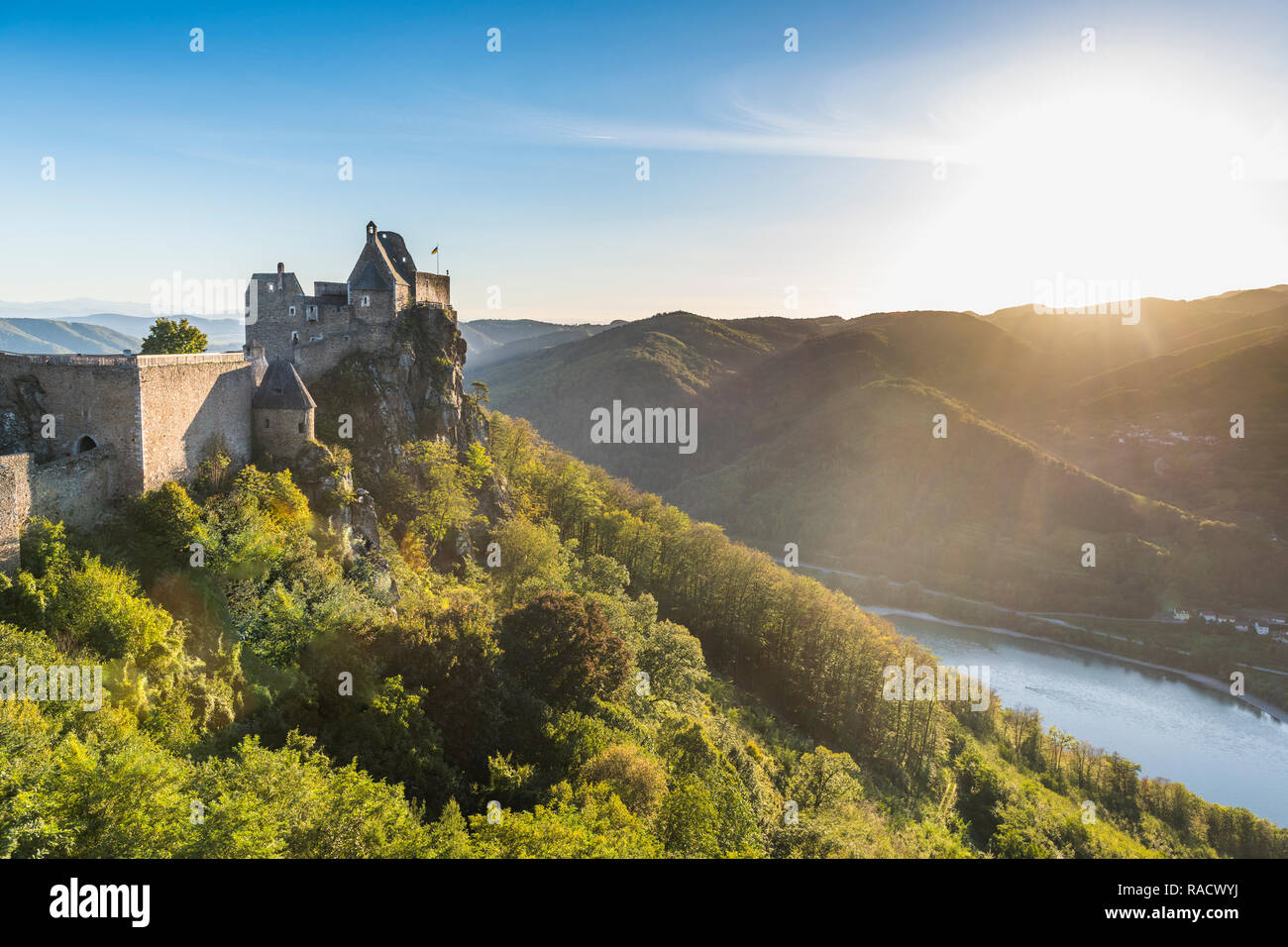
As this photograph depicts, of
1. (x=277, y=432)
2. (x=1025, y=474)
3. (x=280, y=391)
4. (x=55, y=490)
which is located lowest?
(x=1025, y=474)

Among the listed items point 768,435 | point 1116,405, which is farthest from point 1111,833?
point 1116,405

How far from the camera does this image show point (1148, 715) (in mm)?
81625

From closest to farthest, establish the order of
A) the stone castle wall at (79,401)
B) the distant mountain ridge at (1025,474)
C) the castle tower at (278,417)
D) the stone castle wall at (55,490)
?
the stone castle wall at (55,490) → the stone castle wall at (79,401) → the castle tower at (278,417) → the distant mountain ridge at (1025,474)

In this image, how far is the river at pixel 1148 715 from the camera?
230 ft

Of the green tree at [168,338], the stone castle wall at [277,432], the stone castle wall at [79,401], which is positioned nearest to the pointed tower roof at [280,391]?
the stone castle wall at [277,432]

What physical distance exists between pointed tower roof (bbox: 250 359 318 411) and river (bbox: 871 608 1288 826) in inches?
2993

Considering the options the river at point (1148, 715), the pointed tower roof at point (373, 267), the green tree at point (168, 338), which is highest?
the pointed tower roof at point (373, 267)

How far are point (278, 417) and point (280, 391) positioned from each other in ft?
3.63

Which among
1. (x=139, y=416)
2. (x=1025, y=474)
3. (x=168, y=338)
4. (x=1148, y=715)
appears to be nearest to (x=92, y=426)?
(x=139, y=416)

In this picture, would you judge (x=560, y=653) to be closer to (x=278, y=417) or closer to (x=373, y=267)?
(x=278, y=417)

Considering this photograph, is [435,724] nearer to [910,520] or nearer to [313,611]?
[313,611]

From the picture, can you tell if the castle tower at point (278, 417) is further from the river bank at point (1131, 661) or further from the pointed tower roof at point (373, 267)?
the river bank at point (1131, 661)

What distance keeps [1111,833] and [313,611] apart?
6010 cm

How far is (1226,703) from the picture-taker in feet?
279
